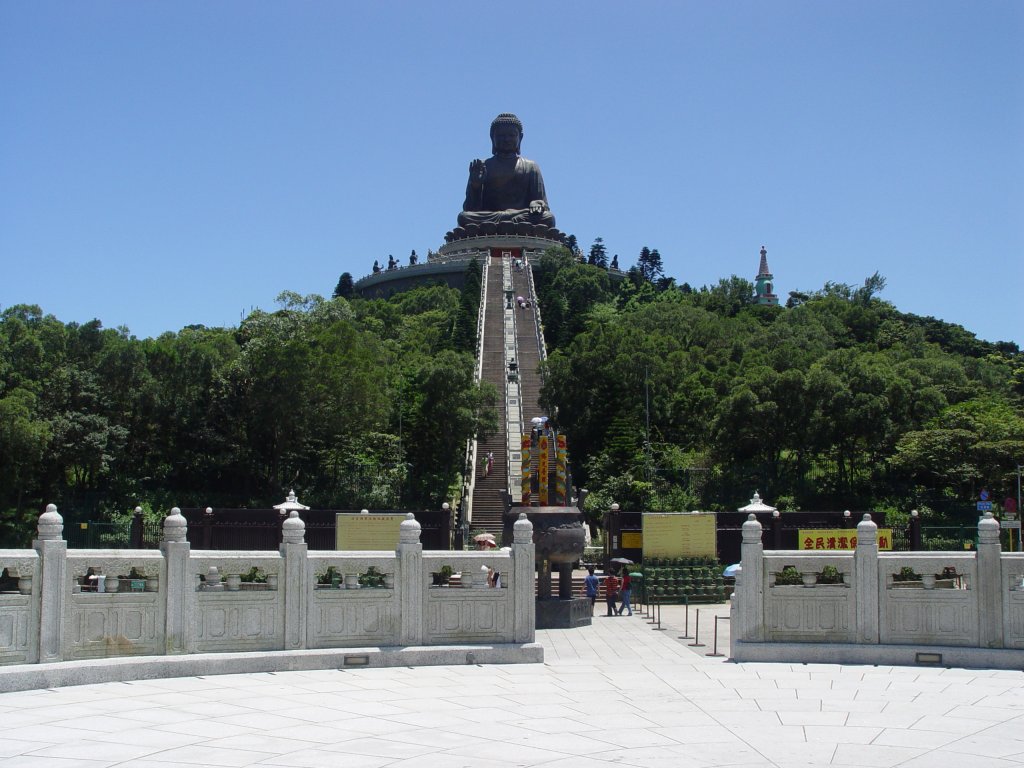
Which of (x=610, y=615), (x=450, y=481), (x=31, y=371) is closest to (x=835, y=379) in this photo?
(x=450, y=481)

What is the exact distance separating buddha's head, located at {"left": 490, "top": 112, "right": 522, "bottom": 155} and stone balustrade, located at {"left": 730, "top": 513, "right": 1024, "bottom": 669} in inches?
2990

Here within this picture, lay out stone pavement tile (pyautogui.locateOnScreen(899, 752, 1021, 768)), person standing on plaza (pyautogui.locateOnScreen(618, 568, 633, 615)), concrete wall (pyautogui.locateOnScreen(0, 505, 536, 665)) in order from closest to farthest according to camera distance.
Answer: stone pavement tile (pyautogui.locateOnScreen(899, 752, 1021, 768)) → concrete wall (pyautogui.locateOnScreen(0, 505, 536, 665)) → person standing on plaza (pyautogui.locateOnScreen(618, 568, 633, 615))

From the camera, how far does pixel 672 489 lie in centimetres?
3834

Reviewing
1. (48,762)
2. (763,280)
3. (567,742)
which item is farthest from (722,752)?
(763,280)

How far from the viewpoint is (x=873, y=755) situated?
32.9ft

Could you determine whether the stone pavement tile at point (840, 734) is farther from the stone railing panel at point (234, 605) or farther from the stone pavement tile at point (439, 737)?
the stone railing panel at point (234, 605)

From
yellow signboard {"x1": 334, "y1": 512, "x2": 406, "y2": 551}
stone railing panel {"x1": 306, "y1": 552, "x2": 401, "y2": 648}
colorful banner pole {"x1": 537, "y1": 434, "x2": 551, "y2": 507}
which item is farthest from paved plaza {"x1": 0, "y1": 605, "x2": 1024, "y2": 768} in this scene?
yellow signboard {"x1": 334, "y1": 512, "x2": 406, "y2": 551}

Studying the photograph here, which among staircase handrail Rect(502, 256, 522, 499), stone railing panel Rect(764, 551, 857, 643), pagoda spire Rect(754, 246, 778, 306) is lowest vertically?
stone railing panel Rect(764, 551, 857, 643)

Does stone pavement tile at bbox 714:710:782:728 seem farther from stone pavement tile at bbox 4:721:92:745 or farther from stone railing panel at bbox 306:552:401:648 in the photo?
stone pavement tile at bbox 4:721:92:745

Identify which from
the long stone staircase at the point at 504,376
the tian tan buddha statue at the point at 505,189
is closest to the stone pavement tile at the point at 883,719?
the long stone staircase at the point at 504,376

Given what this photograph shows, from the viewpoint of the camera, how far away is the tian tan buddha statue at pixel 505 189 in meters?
89.0

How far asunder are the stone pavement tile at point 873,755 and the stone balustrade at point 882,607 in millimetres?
5390

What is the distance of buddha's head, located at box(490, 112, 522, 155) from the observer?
291 feet

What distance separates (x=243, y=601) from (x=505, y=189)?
77.8 m
